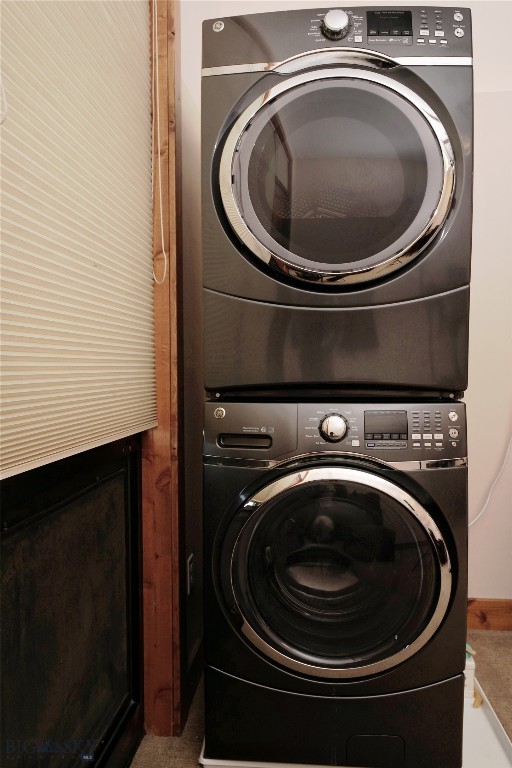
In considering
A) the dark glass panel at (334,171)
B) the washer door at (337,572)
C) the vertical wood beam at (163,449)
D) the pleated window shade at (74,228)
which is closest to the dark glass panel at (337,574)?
the washer door at (337,572)

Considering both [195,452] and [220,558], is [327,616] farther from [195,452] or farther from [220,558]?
[195,452]

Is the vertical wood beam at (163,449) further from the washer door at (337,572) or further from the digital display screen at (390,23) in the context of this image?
the digital display screen at (390,23)

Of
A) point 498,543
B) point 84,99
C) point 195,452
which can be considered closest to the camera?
point 84,99

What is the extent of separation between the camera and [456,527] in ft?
3.71

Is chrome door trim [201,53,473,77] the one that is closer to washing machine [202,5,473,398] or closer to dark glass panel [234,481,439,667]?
washing machine [202,5,473,398]

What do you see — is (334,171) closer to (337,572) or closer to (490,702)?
(337,572)

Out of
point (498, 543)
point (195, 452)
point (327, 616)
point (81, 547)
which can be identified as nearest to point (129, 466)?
point (81, 547)

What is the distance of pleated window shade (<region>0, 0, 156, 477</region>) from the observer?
730 mm

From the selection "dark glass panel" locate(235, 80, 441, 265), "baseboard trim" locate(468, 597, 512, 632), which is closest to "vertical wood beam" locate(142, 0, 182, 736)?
"dark glass panel" locate(235, 80, 441, 265)

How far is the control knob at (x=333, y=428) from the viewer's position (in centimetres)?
114

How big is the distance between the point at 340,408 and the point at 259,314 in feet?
0.95

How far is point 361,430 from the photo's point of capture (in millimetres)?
1147

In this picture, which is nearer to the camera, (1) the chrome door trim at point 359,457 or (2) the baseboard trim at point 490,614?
(1) the chrome door trim at point 359,457

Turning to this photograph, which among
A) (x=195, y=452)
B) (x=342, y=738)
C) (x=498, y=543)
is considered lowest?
(x=342, y=738)
